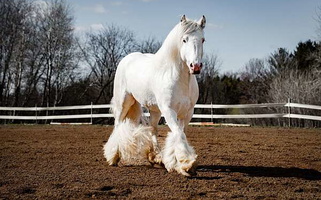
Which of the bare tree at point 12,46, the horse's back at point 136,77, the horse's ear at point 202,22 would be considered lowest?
the horse's back at point 136,77

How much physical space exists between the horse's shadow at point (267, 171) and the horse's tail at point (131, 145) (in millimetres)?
981

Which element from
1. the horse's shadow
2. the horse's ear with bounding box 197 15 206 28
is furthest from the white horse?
the horse's shadow

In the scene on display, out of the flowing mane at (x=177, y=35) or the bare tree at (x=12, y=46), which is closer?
the flowing mane at (x=177, y=35)

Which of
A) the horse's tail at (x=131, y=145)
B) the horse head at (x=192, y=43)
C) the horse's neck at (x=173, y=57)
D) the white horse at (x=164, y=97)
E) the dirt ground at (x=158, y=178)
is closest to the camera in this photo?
the dirt ground at (x=158, y=178)

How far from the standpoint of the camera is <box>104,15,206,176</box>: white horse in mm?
4312

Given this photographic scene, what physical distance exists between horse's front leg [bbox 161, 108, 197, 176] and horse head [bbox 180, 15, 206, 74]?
29.6 inches

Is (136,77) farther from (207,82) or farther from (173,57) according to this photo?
(207,82)

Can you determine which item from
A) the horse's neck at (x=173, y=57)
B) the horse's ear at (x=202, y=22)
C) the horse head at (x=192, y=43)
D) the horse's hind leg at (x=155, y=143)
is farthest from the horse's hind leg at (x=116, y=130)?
the horse's ear at (x=202, y=22)

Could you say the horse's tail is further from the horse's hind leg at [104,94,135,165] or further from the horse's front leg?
the horse's front leg

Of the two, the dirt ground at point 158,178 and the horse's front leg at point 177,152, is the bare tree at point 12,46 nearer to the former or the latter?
the dirt ground at point 158,178

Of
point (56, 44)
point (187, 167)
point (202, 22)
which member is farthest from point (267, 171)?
point (56, 44)

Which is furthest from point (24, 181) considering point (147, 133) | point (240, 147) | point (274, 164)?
point (240, 147)

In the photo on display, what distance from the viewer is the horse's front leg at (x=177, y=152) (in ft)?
13.7

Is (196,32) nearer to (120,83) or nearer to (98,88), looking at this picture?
(120,83)
